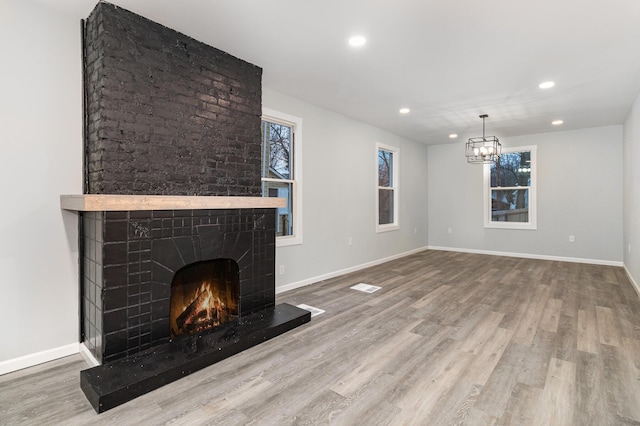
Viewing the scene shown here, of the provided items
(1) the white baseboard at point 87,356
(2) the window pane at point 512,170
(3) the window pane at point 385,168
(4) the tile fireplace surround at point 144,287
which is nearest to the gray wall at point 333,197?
(3) the window pane at point 385,168

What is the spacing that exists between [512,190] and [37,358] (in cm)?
792

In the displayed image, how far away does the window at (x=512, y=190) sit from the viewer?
6.74 meters

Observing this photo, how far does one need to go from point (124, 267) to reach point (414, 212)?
6343mm

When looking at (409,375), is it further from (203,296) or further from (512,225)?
(512,225)

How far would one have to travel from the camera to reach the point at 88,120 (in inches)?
98.8

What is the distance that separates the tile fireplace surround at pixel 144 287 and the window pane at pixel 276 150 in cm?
139

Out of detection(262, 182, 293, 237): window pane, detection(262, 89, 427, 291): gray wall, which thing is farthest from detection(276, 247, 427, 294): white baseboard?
detection(262, 182, 293, 237): window pane

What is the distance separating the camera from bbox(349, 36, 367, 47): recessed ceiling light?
9.14ft

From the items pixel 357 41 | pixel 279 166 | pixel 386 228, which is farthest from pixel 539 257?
pixel 357 41

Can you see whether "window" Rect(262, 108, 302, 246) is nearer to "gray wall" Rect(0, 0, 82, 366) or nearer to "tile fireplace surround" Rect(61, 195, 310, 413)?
"tile fireplace surround" Rect(61, 195, 310, 413)

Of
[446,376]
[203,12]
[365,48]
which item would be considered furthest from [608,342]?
[203,12]

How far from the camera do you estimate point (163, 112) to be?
104 inches

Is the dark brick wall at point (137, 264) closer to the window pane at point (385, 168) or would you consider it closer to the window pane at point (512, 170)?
the window pane at point (385, 168)

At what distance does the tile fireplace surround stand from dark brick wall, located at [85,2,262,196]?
29cm
